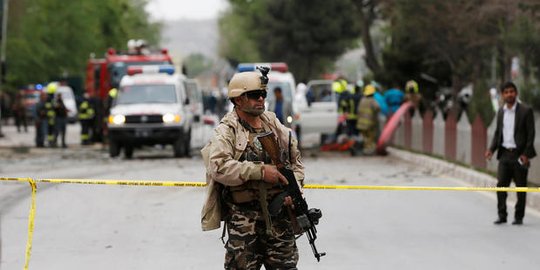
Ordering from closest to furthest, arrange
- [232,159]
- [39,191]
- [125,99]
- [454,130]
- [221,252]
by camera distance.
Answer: [232,159]
[221,252]
[39,191]
[454,130]
[125,99]

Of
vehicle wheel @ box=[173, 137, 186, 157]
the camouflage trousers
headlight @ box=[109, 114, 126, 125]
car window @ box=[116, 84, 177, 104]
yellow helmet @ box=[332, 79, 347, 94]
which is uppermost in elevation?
yellow helmet @ box=[332, 79, 347, 94]

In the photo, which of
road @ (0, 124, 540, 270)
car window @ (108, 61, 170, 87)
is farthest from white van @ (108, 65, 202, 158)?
car window @ (108, 61, 170, 87)

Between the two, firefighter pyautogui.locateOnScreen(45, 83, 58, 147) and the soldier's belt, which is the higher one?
the soldier's belt

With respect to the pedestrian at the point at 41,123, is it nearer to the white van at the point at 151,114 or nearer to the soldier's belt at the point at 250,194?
the white van at the point at 151,114

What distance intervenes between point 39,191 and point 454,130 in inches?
305

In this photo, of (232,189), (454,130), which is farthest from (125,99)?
(232,189)

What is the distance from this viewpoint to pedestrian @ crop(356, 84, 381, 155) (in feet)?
94.5

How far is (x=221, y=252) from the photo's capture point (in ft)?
38.7

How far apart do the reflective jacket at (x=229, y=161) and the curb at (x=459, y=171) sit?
891 cm

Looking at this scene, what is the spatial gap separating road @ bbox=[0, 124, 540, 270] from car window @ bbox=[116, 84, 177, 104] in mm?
6807

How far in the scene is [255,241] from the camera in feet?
23.9

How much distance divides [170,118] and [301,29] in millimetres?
39867

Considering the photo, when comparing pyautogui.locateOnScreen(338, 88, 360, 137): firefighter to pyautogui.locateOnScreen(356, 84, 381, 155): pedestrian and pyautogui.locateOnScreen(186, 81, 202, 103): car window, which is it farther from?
pyautogui.locateOnScreen(186, 81, 202, 103): car window

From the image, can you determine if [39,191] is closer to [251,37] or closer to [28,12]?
[28,12]
